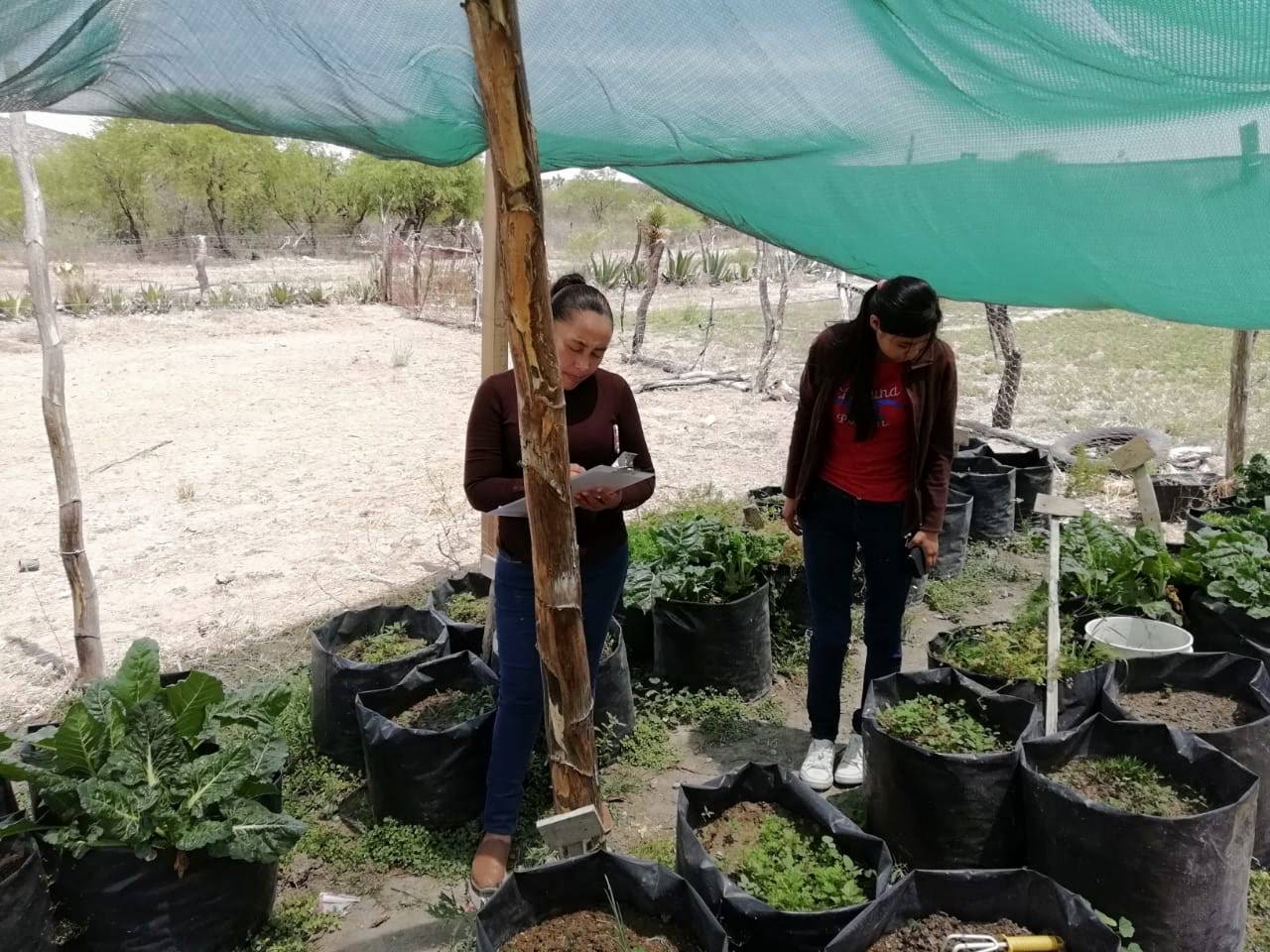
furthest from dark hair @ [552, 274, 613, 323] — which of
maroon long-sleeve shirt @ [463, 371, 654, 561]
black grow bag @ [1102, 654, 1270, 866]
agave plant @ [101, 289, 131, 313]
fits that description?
agave plant @ [101, 289, 131, 313]

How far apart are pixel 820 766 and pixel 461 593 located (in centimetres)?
166

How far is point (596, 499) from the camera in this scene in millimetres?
2186

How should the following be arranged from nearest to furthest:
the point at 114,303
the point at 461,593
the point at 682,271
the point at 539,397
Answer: the point at 539,397 < the point at 461,593 < the point at 114,303 < the point at 682,271

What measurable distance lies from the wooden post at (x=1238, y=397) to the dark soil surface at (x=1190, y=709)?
3.46 metres

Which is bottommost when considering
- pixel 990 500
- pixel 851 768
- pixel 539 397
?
pixel 851 768

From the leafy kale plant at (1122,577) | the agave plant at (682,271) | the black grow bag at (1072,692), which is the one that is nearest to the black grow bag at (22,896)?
the black grow bag at (1072,692)

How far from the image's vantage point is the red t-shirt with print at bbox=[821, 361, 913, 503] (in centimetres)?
270

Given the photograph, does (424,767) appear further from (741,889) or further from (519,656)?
(741,889)

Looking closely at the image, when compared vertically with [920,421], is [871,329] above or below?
above

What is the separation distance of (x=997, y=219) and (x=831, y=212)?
0.70 m

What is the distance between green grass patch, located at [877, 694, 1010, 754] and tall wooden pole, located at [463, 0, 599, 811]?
101cm

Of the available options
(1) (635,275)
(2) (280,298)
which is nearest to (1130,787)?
(2) (280,298)

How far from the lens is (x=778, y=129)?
3105 millimetres

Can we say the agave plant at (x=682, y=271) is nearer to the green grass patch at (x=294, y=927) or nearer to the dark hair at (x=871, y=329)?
the dark hair at (x=871, y=329)
